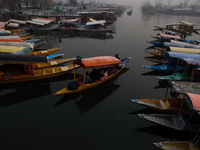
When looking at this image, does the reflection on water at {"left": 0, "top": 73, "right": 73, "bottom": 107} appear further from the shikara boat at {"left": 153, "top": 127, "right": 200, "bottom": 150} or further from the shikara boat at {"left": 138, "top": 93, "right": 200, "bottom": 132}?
the shikara boat at {"left": 153, "top": 127, "right": 200, "bottom": 150}

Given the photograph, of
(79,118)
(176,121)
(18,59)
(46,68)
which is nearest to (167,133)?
(176,121)

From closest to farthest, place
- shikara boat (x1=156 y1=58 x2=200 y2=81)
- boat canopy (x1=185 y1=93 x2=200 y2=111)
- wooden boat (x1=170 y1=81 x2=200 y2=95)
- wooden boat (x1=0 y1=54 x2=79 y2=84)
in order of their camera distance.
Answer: boat canopy (x1=185 y1=93 x2=200 y2=111)
wooden boat (x1=170 y1=81 x2=200 y2=95)
wooden boat (x1=0 y1=54 x2=79 y2=84)
shikara boat (x1=156 y1=58 x2=200 y2=81)

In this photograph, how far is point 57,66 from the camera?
1481 cm

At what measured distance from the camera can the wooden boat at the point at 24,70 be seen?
11.2 meters

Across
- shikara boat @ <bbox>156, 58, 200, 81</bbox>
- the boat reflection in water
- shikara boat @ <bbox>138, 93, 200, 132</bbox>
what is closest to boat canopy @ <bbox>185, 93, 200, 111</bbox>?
shikara boat @ <bbox>138, 93, 200, 132</bbox>

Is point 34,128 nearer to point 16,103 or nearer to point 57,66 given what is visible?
point 16,103

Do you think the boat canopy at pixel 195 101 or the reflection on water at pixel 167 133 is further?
the reflection on water at pixel 167 133

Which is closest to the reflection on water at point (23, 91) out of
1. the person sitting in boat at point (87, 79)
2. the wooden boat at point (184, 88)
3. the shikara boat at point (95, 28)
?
the person sitting in boat at point (87, 79)

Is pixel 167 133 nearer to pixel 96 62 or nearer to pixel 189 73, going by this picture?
pixel 96 62

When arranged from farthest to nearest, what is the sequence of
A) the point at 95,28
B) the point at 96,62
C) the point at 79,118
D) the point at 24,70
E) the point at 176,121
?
the point at 95,28, the point at 24,70, the point at 96,62, the point at 79,118, the point at 176,121

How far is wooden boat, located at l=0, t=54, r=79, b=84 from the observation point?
1120 centimetres

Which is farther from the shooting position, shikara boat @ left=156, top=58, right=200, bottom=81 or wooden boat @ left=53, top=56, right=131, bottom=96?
shikara boat @ left=156, top=58, right=200, bottom=81

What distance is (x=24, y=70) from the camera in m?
12.6

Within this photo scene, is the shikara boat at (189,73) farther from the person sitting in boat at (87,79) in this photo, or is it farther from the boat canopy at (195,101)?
the person sitting in boat at (87,79)
